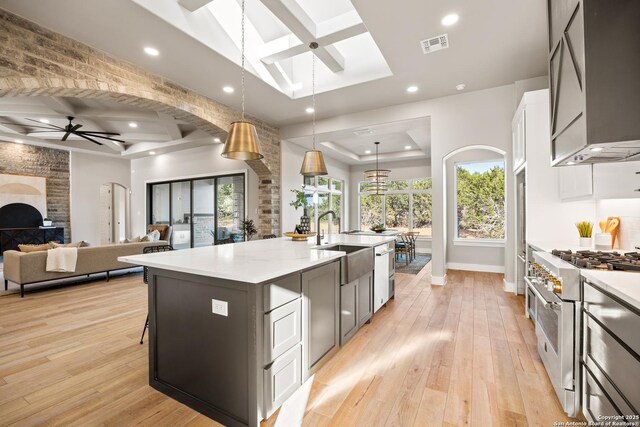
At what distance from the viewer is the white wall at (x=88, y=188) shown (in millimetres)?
8469

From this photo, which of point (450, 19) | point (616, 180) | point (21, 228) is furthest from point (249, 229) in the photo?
point (21, 228)

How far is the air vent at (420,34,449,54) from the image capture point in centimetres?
324

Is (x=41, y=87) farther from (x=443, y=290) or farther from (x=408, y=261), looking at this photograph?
(x=408, y=261)

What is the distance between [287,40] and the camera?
12.9 ft

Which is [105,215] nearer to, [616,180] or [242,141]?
[242,141]

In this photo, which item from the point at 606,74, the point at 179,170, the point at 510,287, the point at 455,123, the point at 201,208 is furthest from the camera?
the point at 179,170

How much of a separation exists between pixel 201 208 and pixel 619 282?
826cm

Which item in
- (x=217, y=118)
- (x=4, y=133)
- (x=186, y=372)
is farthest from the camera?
(x=4, y=133)

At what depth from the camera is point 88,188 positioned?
345 inches

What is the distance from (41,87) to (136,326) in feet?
8.66

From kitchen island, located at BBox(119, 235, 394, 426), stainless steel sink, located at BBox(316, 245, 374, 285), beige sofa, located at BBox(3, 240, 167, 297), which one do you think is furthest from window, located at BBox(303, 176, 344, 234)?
kitchen island, located at BBox(119, 235, 394, 426)

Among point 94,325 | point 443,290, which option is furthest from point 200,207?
point 443,290

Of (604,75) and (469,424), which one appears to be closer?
(604,75)

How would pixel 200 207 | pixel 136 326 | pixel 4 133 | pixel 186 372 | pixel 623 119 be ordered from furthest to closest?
pixel 200 207 → pixel 4 133 → pixel 136 326 → pixel 186 372 → pixel 623 119
